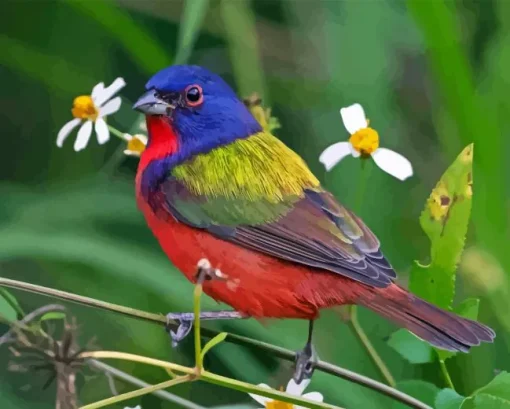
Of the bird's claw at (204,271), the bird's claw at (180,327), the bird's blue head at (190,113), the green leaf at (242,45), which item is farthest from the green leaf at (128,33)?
the bird's claw at (204,271)

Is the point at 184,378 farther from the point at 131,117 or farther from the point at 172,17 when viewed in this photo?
the point at 172,17

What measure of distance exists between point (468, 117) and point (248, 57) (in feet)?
2.00

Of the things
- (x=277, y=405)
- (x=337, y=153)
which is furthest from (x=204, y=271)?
(x=337, y=153)

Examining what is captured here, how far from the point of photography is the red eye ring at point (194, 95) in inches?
48.8

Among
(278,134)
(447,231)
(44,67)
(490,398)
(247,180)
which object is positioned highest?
(44,67)

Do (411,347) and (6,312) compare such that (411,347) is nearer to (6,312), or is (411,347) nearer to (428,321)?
(428,321)

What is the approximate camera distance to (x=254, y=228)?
114 centimetres

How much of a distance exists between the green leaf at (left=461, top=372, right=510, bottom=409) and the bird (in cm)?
5

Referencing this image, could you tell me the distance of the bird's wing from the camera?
3.60 ft

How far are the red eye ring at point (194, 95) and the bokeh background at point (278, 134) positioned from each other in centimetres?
→ 30

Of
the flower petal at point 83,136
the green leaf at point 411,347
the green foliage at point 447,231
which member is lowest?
the green leaf at point 411,347

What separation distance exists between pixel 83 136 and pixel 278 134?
1028 mm

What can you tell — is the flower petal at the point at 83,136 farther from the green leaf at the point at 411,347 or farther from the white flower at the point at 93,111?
the green leaf at the point at 411,347

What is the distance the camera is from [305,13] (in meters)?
2.29
